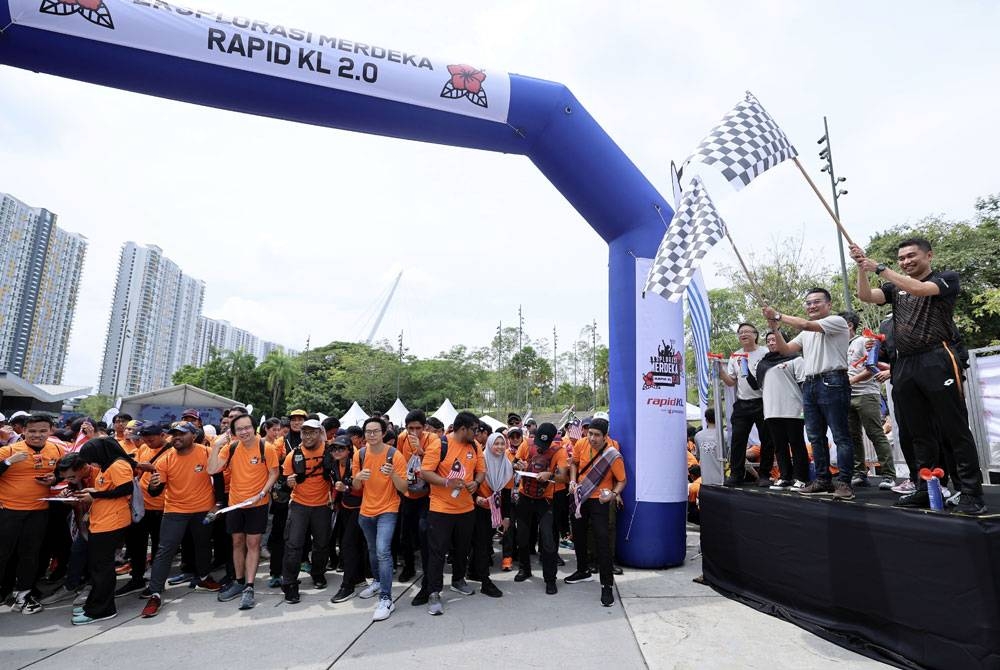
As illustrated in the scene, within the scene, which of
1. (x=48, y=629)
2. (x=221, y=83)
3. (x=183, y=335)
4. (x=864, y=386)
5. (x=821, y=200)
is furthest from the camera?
(x=183, y=335)

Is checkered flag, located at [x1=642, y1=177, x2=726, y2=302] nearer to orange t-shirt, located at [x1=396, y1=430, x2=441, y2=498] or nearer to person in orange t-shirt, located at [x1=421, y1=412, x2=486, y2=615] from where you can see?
person in orange t-shirt, located at [x1=421, y1=412, x2=486, y2=615]

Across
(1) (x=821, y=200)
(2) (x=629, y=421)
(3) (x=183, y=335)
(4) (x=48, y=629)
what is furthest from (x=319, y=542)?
(3) (x=183, y=335)

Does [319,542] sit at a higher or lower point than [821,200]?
lower

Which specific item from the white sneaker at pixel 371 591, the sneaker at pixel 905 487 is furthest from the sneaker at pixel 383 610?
the sneaker at pixel 905 487

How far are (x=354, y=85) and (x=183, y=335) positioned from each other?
267 ft

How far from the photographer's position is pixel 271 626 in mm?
4598

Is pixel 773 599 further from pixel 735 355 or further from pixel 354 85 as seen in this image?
pixel 354 85

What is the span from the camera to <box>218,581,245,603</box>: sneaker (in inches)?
209

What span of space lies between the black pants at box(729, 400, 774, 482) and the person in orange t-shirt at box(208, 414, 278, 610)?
5067 millimetres

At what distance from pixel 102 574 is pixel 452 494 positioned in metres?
3.33

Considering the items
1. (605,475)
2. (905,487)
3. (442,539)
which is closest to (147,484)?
(442,539)

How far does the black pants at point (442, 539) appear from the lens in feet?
16.7

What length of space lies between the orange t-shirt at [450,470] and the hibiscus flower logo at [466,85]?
156 inches

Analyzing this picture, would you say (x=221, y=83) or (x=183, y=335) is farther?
(x=183, y=335)
